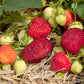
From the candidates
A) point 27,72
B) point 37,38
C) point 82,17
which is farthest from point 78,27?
point 27,72

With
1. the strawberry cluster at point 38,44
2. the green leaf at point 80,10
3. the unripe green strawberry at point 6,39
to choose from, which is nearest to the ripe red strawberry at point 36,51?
the strawberry cluster at point 38,44

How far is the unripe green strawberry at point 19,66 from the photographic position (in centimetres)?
97

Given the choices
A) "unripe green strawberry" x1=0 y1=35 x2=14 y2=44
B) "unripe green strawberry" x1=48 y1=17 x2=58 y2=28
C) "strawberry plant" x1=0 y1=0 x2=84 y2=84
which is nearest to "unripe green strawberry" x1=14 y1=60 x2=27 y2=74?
"strawberry plant" x1=0 y1=0 x2=84 y2=84

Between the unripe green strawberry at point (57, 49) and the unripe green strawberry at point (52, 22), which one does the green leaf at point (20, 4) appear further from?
the unripe green strawberry at point (57, 49)

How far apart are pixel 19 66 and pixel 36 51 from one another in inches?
4.4

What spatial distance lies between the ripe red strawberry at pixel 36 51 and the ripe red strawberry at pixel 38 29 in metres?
0.05

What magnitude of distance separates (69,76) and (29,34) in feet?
1.00

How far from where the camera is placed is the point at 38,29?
41.4 inches

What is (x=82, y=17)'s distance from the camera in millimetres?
1059

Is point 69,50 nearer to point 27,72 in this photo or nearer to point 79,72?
point 79,72

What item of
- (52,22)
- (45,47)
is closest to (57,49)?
(45,47)

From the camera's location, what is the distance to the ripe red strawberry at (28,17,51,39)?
1053mm

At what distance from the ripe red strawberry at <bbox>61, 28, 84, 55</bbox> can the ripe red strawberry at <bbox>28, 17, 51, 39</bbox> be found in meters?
0.13

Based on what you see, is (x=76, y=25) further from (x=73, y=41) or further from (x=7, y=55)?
(x=7, y=55)
